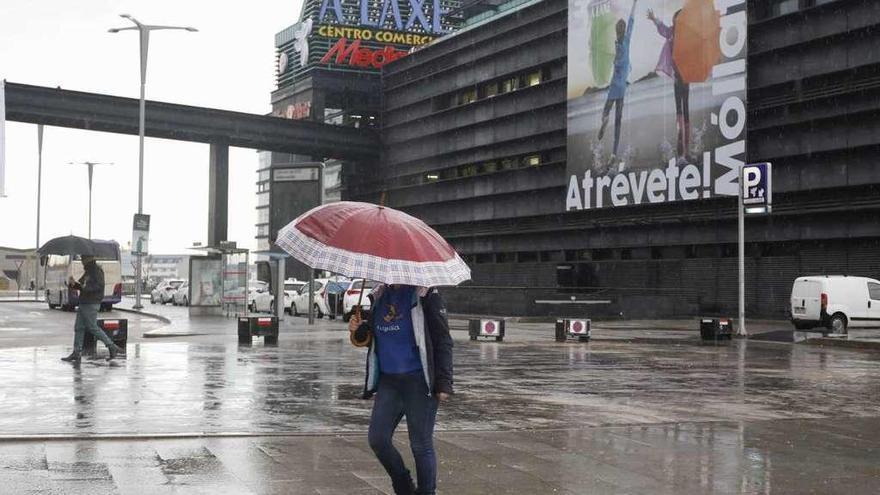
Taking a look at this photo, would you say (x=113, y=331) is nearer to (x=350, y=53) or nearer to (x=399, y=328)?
(x=399, y=328)

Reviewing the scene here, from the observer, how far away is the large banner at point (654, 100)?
52062mm

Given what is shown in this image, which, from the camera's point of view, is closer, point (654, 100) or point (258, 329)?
point (258, 329)

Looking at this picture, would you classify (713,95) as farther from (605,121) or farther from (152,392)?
(152,392)

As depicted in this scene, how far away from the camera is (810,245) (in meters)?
49.2

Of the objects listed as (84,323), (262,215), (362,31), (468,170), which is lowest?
(84,323)

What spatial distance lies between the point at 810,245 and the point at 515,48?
2833cm

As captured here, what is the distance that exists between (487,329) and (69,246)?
1015 cm

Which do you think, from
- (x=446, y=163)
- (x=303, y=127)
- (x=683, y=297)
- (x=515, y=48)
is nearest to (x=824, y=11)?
(x=683, y=297)

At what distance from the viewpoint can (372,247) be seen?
629 cm

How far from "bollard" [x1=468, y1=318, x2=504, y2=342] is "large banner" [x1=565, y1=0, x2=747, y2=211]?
27463 mm

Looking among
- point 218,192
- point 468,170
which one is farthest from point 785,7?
point 218,192

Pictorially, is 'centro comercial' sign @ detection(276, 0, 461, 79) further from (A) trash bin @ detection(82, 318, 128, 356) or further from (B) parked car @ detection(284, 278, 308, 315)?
(A) trash bin @ detection(82, 318, 128, 356)

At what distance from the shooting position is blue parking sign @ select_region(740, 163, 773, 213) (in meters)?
31.3

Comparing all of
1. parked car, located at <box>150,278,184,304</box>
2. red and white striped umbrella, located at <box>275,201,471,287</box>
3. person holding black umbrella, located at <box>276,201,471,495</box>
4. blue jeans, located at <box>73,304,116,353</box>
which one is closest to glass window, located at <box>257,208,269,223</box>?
parked car, located at <box>150,278,184,304</box>
